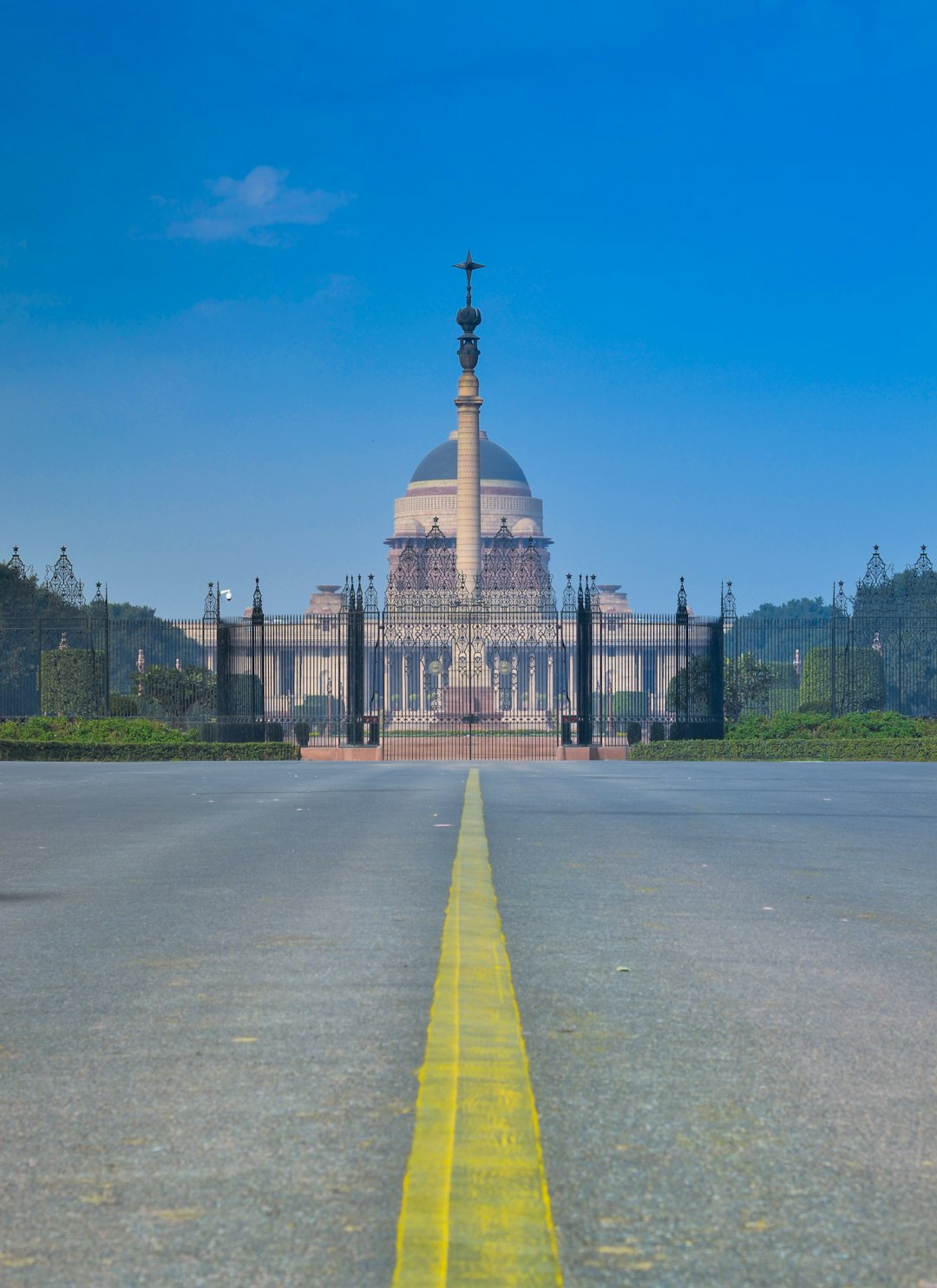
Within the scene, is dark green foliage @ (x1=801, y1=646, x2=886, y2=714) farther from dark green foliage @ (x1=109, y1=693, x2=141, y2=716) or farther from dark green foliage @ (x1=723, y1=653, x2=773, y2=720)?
dark green foliage @ (x1=109, y1=693, x2=141, y2=716)

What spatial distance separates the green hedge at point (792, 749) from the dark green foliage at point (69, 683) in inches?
712

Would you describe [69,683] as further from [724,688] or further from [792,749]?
[792,749]

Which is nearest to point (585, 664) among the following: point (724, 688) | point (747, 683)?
point (724, 688)

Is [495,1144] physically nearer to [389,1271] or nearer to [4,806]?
[389,1271]

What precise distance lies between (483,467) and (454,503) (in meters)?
10.6

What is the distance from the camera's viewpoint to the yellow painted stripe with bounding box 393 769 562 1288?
2.88 metres

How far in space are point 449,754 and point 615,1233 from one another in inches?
1791

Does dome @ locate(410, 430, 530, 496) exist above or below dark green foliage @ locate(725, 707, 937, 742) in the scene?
above

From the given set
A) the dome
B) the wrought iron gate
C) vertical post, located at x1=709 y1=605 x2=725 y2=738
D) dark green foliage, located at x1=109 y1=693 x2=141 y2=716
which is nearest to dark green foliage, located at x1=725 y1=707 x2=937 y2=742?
vertical post, located at x1=709 y1=605 x2=725 y2=738

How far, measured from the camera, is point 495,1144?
3.70 meters

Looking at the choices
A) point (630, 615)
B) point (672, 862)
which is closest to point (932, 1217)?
point (672, 862)

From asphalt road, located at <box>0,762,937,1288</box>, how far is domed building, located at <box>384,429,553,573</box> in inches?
4865

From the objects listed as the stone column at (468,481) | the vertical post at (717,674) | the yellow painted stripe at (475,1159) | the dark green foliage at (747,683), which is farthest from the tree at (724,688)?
the yellow painted stripe at (475,1159)

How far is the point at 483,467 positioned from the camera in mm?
149000
